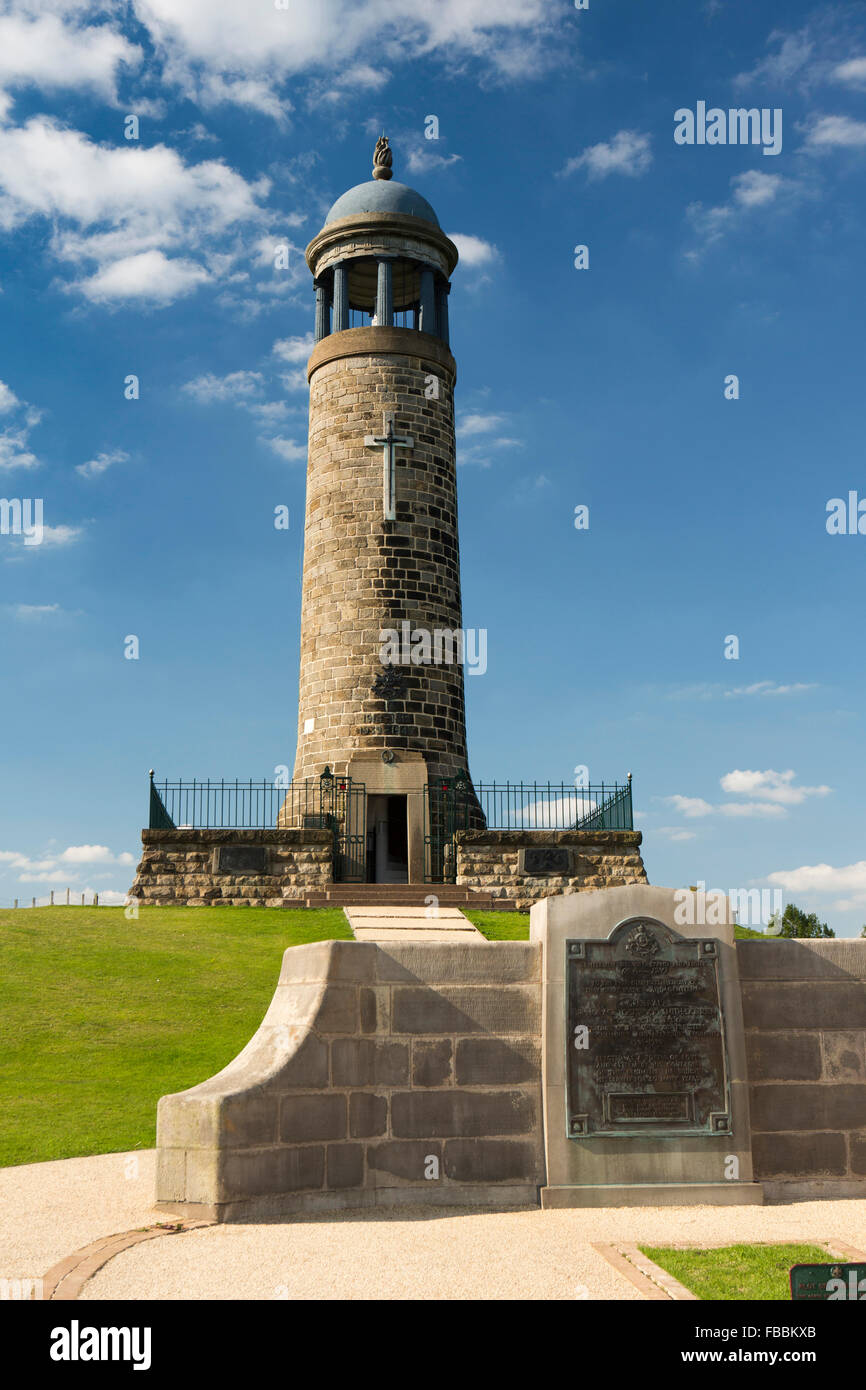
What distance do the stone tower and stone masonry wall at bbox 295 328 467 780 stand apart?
3 cm

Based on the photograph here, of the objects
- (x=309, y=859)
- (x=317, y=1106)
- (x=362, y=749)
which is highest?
(x=362, y=749)

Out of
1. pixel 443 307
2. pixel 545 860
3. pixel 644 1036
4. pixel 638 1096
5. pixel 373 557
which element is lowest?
pixel 638 1096

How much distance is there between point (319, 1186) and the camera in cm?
859

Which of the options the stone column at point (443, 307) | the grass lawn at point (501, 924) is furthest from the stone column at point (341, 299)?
the grass lawn at point (501, 924)

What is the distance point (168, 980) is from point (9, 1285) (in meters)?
9.64

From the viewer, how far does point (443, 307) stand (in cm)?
2950

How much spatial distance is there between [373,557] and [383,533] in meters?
0.64

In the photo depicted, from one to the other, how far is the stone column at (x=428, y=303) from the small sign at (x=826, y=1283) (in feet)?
85.5

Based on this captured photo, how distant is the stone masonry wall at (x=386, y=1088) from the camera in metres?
8.42

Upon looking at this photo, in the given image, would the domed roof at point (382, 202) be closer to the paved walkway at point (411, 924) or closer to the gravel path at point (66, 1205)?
the paved walkway at point (411, 924)

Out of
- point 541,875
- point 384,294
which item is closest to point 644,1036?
point 541,875

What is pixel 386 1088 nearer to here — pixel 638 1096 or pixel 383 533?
pixel 638 1096
